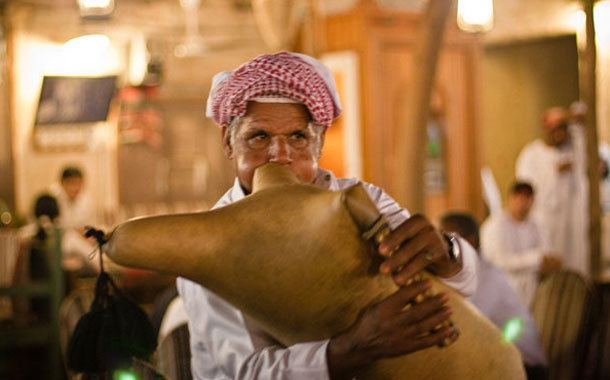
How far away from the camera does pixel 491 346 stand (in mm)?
1217

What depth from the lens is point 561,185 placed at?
23.2 feet

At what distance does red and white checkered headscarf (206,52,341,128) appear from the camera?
1.34 metres

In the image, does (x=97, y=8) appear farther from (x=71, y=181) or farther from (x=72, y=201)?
(x=72, y=201)

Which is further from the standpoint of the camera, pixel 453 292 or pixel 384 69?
pixel 384 69

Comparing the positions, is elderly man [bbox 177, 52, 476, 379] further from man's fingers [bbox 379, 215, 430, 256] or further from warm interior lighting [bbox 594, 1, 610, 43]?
warm interior lighting [bbox 594, 1, 610, 43]

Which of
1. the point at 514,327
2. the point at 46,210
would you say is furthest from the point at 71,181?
the point at 514,327

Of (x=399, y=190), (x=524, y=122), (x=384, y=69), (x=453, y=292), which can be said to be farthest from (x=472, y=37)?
(x=453, y=292)

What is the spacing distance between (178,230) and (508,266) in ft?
14.5

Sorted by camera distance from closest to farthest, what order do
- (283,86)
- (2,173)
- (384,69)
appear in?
(283,86) → (384,69) → (2,173)

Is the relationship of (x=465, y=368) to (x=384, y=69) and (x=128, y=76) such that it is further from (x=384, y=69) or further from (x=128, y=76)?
(x=128, y=76)

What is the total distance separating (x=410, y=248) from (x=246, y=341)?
0.41 metres

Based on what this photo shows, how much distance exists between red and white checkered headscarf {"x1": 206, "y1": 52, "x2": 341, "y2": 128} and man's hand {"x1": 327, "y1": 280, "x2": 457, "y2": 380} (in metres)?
0.47

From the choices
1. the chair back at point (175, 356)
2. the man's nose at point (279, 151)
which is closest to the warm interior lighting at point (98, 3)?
the chair back at point (175, 356)

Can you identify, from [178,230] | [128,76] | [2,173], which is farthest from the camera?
[128,76]
